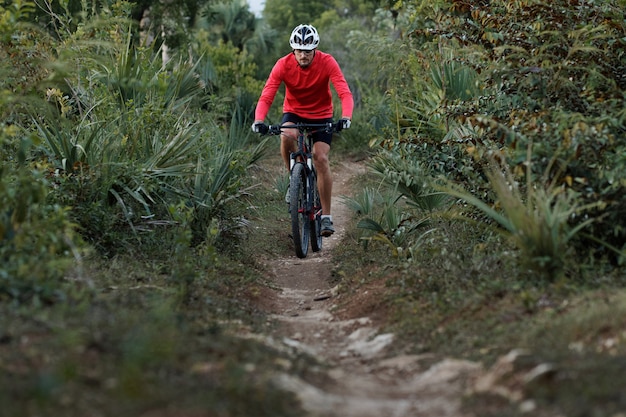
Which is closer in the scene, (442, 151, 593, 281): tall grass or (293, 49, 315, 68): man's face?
(442, 151, 593, 281): tall grass

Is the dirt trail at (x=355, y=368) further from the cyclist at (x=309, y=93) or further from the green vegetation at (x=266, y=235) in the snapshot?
the cyclist at (x=309, y=93)

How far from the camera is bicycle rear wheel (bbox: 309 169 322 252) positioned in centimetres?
817

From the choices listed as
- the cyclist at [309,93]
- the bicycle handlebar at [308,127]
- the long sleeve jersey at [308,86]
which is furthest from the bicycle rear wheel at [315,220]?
the long sleeve jersey at [308,86]

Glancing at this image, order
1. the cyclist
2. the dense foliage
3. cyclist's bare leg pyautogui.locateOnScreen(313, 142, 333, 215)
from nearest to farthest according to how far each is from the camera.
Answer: the dense foliage, the cyclist, cyclist's bare leg pyautogui.locateOnScreen(313, 142, 333, 215)

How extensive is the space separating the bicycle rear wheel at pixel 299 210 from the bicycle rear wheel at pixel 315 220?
0.06 m

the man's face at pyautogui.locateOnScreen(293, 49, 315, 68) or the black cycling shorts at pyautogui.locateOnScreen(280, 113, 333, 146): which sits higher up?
the man's face at pyautogui.locateOnScreen(293, 49, 315, 68)

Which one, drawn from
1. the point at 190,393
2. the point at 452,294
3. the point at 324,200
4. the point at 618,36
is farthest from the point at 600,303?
the point at 324,200

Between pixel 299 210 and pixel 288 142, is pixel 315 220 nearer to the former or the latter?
pixel 299 210

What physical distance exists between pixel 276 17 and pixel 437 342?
166 feet

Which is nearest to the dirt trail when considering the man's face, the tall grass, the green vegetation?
the green vegetation

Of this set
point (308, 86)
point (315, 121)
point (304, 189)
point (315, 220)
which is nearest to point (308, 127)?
point (315, 121)

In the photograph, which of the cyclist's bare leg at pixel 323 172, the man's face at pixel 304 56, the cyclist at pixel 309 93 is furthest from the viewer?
the cyclist's bare leg at pixel 323 172

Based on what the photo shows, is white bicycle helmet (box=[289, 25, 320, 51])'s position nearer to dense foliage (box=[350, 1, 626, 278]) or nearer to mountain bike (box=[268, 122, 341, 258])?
mountain bike (box=[268, 122, 341, 258])

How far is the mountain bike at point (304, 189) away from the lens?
7777 millimetres
